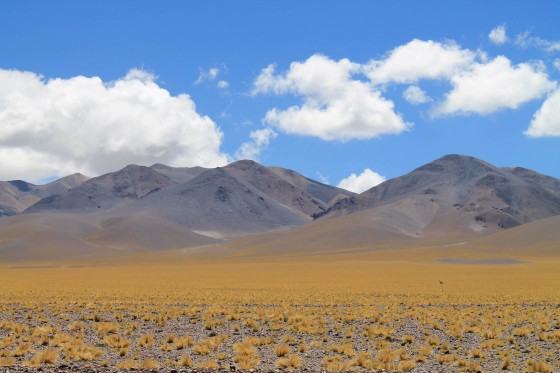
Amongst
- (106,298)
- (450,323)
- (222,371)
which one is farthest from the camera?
(106,298)

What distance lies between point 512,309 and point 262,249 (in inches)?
6417

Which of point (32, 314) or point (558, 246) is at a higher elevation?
point (558, 246)

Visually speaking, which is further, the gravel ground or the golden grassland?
the golden grassland

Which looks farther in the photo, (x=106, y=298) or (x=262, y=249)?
(x=262, y=249)

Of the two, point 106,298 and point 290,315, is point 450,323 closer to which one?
point 290,315

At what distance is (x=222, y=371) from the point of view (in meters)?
14.1

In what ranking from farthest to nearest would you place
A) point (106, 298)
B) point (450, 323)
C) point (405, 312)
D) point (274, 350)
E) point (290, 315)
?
point (106, 298)
point (405, 312)
point (290, 315)
point (450, 323)
point (274, 350)

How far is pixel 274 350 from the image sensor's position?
17188mm

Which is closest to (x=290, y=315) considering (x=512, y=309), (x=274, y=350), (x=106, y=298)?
(x=274, y=350)

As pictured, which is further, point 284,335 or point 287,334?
point 287,334

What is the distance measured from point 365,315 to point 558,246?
12543 centimetres

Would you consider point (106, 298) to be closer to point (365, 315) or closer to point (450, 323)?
point (365, 315)

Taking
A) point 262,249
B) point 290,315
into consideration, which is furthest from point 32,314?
point 262,249

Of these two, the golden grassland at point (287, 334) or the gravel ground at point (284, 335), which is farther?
the golden grassland at point (287, 334)
